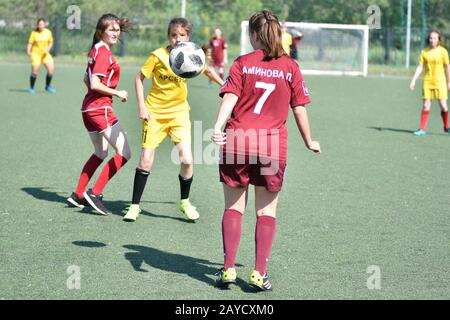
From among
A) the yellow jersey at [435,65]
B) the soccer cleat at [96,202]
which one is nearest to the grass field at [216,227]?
the soccer cleat at [96,202]

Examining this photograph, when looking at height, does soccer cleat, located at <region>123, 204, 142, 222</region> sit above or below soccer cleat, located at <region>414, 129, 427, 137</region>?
above

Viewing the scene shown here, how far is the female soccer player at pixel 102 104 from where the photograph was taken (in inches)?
333

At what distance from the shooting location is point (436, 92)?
16.6m

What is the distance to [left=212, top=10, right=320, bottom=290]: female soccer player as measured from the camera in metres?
5.85

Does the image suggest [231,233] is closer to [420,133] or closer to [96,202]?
[96,202]

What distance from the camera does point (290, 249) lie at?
288 inches

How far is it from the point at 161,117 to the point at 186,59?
1.08m

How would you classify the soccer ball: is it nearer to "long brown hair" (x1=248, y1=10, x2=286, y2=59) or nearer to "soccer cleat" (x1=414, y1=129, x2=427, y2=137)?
"long brown hair" (x1=248, y1=10, x2=286, y2=59)

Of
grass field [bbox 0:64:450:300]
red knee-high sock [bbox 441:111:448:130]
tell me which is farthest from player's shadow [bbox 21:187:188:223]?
red knee-high sock [bbox 441:111:448:130]

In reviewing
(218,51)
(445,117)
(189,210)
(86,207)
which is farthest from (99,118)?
(218,51)

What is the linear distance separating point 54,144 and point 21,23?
35.0m

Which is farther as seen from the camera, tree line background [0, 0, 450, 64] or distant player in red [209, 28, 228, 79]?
tree line background [0, 0, 450, 64]

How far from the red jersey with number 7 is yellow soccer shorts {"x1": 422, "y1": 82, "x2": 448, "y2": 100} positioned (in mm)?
10989
